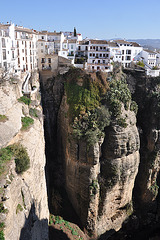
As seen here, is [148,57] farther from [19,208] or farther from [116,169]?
[19,208]

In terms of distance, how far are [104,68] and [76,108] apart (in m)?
8.62

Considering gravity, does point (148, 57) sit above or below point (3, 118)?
above

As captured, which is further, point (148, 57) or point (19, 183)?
point (148, 57)

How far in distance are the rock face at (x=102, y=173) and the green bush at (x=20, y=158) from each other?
29.5 feet

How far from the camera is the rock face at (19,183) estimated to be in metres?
9.00

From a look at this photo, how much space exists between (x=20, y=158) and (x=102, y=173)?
12.0m

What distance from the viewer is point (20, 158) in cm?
1129

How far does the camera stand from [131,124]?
22.1 metres

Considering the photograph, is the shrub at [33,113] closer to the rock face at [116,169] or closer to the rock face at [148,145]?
the rock face at [116,169]

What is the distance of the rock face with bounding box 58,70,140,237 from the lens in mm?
20297

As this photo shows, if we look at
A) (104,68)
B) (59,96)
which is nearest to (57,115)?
(59,96)

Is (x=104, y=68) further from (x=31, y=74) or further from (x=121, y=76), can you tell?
(x=31, y=74)

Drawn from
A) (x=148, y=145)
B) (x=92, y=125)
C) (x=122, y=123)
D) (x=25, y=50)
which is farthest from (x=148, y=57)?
(x=25, y=50)

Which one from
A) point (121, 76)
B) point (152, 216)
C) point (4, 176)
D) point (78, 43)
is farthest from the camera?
point (78, 43)
